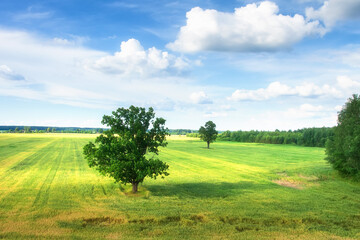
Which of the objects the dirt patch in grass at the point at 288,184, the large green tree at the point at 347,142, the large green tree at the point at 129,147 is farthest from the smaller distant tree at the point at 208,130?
the large green tree at the point at 129,147

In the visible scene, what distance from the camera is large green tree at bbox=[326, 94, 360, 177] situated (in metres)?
33.3

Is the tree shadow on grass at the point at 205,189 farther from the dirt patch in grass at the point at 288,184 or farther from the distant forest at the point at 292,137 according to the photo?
the distant forest at the point at 292,137

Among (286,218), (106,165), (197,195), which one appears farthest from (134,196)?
(286,218)

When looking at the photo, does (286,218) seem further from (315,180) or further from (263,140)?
(263,140)

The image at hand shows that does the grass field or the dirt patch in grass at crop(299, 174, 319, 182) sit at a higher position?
the dirt patch in grass at crop(299, 174, 319, 182)

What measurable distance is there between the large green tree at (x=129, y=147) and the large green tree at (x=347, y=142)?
965 inches

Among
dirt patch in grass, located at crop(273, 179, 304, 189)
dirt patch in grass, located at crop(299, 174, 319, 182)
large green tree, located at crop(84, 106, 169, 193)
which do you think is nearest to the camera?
large green tree, located at crop(84, 106, 169, 193)

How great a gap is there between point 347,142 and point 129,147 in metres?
28.4

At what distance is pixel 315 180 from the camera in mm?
35781

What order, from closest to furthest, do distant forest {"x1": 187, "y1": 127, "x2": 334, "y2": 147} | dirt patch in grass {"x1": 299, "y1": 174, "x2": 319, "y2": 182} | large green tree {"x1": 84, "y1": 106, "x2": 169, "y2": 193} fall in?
large green tree {"x1": 84, "y1": 106, "x2": 169, "y2": 193} < dirt patch in grass {"x1": 299, "y1": 174, "x2": 319, "y2": 182} < distant forest {"x1": 187, "y1": 127, "x2": 334, "y2": 147}

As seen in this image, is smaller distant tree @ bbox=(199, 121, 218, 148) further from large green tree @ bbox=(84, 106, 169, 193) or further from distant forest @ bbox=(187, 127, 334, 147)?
large green tree @ bbox=(84, 106, 169, 193)

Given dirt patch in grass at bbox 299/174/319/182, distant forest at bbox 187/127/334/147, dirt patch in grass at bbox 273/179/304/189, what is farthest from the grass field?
distant forest at bbox 187/127/334/147

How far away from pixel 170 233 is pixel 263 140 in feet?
530

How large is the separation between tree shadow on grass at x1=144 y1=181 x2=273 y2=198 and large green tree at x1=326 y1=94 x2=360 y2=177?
482 inches
